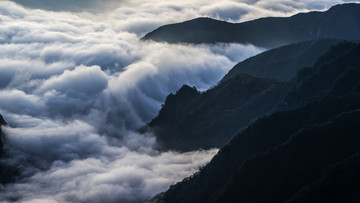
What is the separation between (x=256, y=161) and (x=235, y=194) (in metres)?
11.9

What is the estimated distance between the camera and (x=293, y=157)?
124750mm

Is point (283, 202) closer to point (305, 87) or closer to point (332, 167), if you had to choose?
point (332, 167)

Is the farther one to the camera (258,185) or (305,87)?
(305,87)

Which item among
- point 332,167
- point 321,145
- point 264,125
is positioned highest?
point 264,125

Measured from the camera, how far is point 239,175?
129m

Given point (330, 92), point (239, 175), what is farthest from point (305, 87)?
point (239, 175)

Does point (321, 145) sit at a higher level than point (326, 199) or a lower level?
higher

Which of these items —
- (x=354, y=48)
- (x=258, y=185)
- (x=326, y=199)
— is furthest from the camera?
(x=354, y=48)

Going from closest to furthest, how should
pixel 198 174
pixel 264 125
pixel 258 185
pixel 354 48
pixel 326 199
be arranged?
pixel 326 199, pixel 258 185, pixel 264 125, pixel 198 174, pixel 354 48

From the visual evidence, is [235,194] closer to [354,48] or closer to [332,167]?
[332,167]

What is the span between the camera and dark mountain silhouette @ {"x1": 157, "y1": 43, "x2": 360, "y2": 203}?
4313 inches

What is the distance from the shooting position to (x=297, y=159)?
123500 mm

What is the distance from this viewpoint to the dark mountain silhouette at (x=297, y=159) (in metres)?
110

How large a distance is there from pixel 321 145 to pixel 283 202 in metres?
23.2
